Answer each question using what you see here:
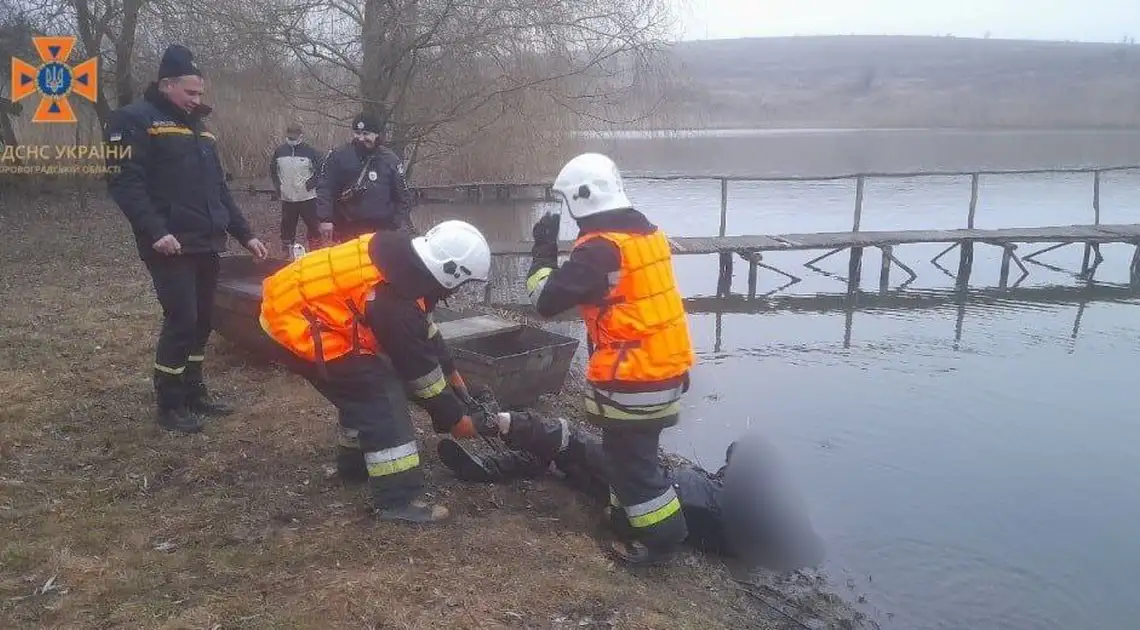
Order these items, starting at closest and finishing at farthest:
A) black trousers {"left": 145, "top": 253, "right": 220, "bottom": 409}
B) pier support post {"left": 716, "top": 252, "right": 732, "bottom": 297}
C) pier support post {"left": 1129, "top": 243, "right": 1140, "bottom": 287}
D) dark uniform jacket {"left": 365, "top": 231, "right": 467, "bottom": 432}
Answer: dark uniform jacket {"left": 365, "top": 231, "right": 467, "bottom": 432}, black trousers {"left": 145, "top": 253, "right": 220, "bottom": 409}, pier support post {"left": 716, "top": 252, "right": 732, "bottom": 297}, pier support post {"left": 1129, "top": 243, "right": 1140, "bottom": 287}

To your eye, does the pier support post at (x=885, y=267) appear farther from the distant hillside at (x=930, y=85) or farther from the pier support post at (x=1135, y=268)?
the distant hillside at (x=930, y=85)

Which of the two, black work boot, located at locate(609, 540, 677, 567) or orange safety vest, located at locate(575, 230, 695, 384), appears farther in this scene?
black work boot, located at locate(609, 540, 677, 567)

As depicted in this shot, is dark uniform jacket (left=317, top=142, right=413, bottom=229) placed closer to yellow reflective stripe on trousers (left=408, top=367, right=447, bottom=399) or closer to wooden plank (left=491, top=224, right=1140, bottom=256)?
yellow reflective stripe on trousers (left=408, top=367, right=447, bottom=399)

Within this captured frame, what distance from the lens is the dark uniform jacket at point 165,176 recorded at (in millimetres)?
4383

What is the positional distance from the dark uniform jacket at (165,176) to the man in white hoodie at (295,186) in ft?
18.6

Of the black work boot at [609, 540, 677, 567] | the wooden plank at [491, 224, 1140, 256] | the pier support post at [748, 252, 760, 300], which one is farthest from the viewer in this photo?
the wooden plank at [491, 224, 1140, 256]

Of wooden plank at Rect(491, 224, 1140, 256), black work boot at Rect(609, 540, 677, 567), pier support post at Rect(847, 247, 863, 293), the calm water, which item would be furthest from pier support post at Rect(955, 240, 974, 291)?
black work boot at Rect(609, 540, 677, 567)

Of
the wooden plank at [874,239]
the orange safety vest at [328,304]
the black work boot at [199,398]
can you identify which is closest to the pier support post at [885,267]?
the wooden plank at [874,239]

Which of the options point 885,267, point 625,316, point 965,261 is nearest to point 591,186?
point 625,316

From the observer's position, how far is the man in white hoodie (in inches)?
411

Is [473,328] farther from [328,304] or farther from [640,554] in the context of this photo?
[640,554]

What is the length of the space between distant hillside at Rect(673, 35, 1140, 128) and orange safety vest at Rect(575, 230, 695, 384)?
46206mm

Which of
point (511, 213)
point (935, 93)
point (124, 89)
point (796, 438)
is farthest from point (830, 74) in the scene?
point (796, 438)

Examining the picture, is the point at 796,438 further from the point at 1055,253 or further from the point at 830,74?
the point at 830,74
